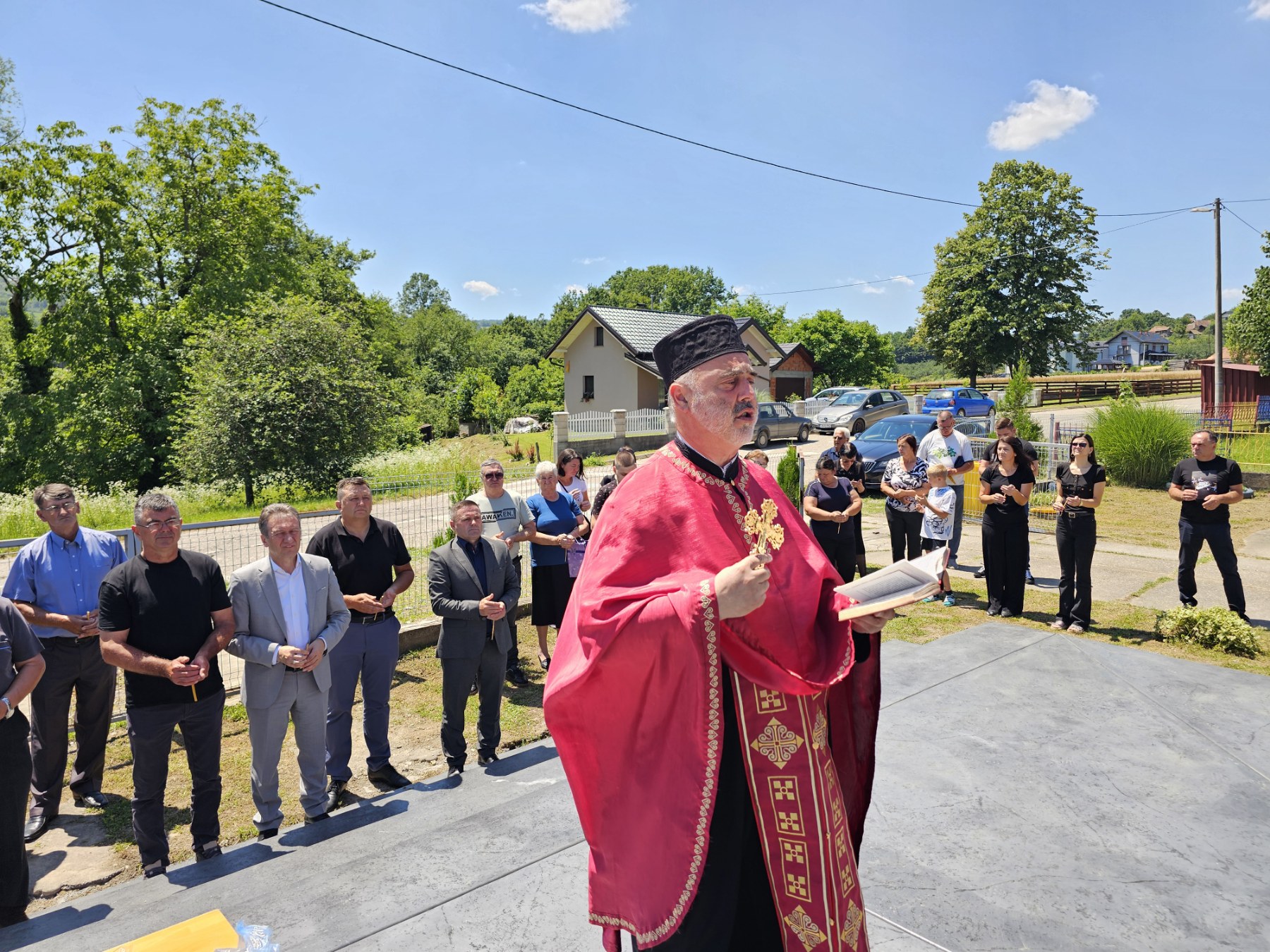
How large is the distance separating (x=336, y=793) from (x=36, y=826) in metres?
1.75

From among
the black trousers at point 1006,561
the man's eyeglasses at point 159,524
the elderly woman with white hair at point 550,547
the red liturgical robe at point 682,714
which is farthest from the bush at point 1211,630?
the man's eyeglasses at point 159,524

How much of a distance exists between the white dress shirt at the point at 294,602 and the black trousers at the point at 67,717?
4.98 ft

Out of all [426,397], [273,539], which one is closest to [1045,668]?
[273,539]

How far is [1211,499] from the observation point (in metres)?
7.73

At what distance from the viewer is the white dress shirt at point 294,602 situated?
4820mm

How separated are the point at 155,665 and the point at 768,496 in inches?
139

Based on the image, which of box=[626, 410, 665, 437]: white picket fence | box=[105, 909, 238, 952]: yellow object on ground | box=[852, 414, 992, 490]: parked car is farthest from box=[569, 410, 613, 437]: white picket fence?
box=[105, 909, 238, 952]: yellow object on ground

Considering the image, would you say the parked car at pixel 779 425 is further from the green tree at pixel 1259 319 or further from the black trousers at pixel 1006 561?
the black trousers at pixel 1006 561

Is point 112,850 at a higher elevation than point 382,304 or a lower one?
lower

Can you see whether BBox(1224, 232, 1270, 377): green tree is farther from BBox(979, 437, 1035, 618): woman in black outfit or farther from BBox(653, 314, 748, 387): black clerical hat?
BBox(653, 314, 748, 387): black clerical hat

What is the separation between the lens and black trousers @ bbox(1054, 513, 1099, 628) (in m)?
7.93

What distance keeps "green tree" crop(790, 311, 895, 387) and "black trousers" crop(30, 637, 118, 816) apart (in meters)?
48.1

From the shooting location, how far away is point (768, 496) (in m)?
2.75

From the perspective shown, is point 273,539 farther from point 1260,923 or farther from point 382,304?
point 382,304
